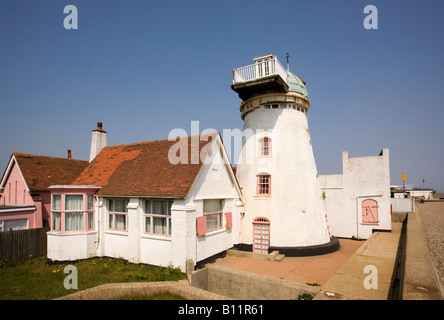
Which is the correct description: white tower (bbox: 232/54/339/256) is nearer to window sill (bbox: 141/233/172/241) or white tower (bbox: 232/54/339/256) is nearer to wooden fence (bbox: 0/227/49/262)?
window sill (bbox: 141/233/172/241)

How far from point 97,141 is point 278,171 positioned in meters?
13.9

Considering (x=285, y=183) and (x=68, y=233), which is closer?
(x=68, y=233)

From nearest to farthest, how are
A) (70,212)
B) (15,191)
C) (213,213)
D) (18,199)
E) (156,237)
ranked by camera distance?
(156,237), (70,212), (213,213), (18,199), (15,191)

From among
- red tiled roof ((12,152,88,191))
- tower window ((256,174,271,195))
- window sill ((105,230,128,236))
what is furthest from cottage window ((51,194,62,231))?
tower window ((256,174,271,195))

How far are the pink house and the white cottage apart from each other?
11.9ft

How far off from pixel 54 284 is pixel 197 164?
8071mm

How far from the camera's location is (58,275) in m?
11.9

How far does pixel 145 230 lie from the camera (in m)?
13.4

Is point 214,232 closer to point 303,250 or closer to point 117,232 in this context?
point 117,232

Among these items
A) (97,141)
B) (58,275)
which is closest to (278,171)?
(58,275)

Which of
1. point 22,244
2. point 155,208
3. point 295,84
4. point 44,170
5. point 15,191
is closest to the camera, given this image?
point 155,208

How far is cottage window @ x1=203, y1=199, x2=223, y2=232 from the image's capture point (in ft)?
46.8
